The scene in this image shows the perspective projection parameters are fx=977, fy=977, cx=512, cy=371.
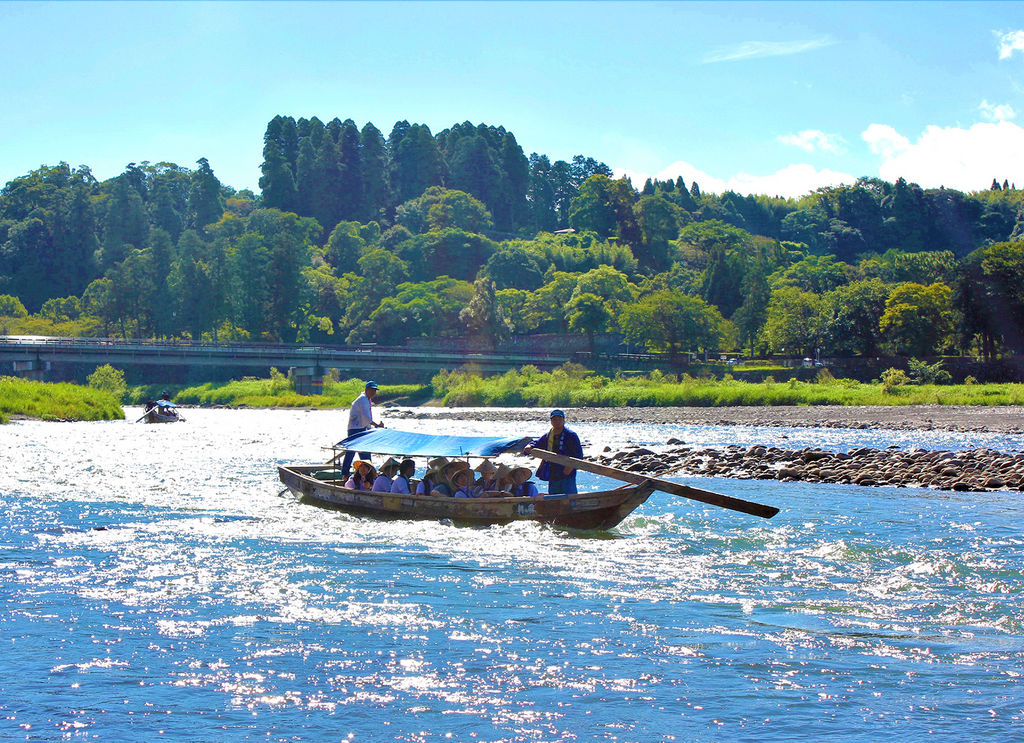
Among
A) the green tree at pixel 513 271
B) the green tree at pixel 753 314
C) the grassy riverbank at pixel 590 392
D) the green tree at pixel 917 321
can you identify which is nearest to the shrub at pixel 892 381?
the grassy riverbank at pixel 590 392

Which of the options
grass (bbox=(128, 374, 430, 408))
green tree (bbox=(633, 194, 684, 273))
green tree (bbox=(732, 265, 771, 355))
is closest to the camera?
grass (bbox=(128, 374, 430, 408))

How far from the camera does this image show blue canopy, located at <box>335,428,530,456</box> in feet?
70.4

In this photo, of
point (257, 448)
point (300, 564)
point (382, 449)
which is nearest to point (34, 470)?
point (257, 448)

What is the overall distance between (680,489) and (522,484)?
12.1ft

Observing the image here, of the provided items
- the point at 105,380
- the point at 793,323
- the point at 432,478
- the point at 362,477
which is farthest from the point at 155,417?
the point at 793,323

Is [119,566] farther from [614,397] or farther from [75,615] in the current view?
[614,397]

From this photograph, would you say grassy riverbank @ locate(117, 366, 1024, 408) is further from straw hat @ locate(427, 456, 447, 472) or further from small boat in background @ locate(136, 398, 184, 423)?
straw hat @ locate(427, 456, 447, 472)

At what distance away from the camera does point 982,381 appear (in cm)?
7794

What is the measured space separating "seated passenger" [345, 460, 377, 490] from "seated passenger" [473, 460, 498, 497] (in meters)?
2.77

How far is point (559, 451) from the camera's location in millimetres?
21109

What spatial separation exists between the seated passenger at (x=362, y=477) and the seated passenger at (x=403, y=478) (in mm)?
628

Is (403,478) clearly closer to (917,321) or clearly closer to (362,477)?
(362,477)

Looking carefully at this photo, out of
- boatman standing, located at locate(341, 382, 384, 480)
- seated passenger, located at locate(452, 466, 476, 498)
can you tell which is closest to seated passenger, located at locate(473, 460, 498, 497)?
seated passenger, located at locate(452, 466, 476, 498)

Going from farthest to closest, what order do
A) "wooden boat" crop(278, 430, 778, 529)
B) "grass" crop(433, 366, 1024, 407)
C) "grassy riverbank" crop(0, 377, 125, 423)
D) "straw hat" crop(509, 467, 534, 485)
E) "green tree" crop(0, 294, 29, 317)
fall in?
"green tree" crop(0, 294, 29, 317) → "grass" crop(433, 366, 1024, 407) → "grassy riverbank" crop(0, 377, 125, 423) → "straw hat" crop(509, 467, 534, 485) → "wooden boat" crop(278, 430, 778, 529)
